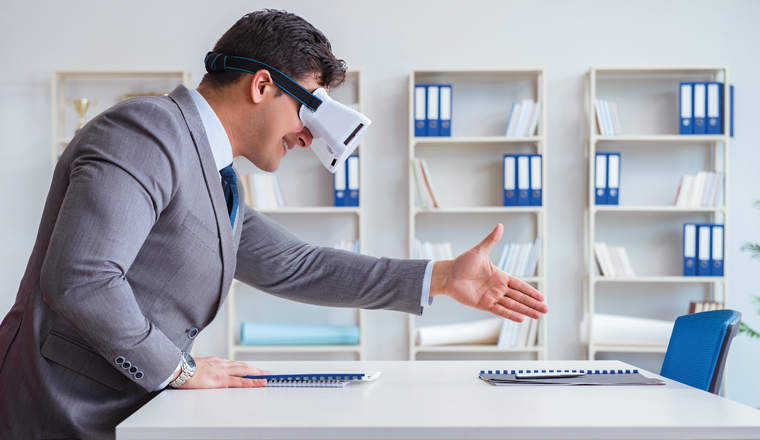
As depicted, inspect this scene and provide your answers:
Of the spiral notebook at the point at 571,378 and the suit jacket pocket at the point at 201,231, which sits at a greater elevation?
the suit jacket pocket at the point at 201,231

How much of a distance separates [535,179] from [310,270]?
2275 mm

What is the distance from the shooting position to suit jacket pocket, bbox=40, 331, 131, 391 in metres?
1.03

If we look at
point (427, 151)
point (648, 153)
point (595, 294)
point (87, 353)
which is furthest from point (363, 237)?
point (87, 353)

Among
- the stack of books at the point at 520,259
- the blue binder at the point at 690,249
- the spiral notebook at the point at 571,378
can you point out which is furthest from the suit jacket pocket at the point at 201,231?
the blue binder at the point at 690,249

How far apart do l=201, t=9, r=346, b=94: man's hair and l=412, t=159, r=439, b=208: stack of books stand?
229 centimetres

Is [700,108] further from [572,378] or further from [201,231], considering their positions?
[201,231]

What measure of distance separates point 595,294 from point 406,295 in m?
2.72

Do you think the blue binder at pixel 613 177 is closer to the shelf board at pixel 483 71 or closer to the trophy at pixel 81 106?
the shelf board at pixel 483 71

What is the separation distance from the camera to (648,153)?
373cm

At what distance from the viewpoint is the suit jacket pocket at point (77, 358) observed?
1.03 metres

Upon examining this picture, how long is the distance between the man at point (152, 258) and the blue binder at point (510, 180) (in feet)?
7.15

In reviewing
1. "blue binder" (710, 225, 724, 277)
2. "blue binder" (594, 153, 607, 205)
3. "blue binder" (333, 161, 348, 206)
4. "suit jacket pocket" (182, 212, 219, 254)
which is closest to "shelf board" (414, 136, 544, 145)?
"blue binder" (594, 153, 607, 205)

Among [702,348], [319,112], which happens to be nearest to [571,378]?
[702,348]

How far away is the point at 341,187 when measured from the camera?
3.54 m
